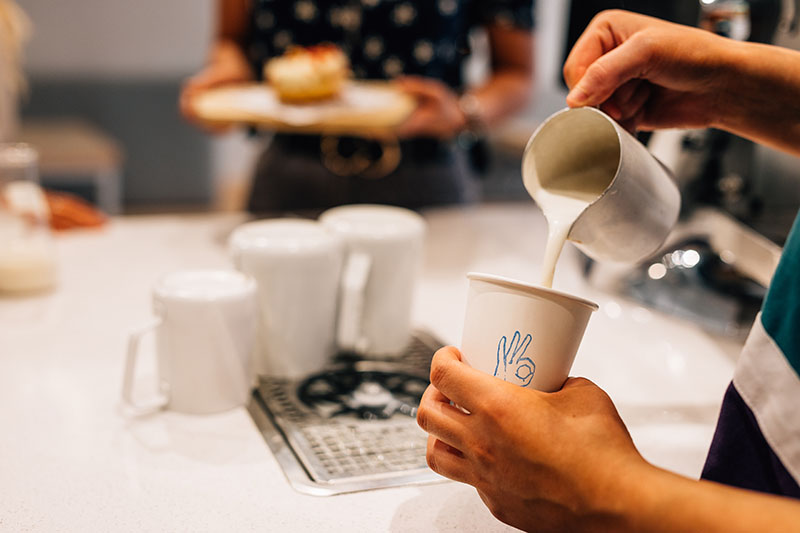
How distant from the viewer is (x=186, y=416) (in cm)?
86

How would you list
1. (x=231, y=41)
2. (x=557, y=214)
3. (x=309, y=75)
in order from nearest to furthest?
1. (x=557, y=214)
2. (x=309, y=75)
3. (x=231, y=41)

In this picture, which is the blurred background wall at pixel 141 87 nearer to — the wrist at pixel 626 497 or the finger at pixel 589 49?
the finger at pixel 589 49

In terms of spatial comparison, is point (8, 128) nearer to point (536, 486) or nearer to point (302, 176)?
point (302, 176)

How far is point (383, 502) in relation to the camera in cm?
72

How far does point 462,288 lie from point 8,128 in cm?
129

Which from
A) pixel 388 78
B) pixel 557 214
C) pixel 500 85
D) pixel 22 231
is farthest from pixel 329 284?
pixel 500 85

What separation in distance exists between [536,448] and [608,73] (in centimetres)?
38

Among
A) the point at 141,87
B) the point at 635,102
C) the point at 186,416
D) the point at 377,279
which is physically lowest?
the point at 141,87

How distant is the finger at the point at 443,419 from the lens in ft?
1.96

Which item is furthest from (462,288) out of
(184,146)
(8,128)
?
(184,146)

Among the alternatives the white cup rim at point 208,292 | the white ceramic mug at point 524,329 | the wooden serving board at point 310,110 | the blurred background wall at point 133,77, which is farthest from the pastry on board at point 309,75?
Result: the blurred background wall at point 133,77

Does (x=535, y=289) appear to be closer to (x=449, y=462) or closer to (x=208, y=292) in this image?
(x=449, y=462)

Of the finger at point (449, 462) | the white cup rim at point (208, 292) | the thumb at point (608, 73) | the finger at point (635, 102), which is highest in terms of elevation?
the thumb at point (608, 73)

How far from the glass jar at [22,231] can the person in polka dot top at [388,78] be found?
480mm
